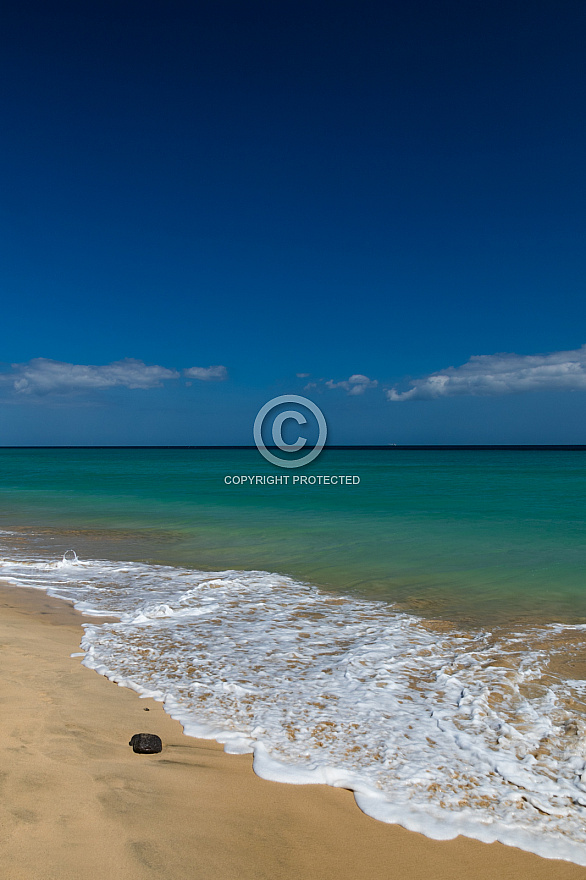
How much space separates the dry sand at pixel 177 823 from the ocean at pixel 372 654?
162 millimetres

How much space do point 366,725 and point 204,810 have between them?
5.07 ft

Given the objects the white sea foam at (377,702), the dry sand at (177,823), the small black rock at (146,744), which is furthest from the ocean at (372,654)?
the small black rock at (146,744)

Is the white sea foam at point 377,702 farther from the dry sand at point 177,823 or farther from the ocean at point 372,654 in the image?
the dry sand at point 177,823

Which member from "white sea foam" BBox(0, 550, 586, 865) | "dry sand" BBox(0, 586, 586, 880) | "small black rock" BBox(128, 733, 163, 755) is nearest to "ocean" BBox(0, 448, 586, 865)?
"white sea foam" BBox(0, 550, 586, 865)

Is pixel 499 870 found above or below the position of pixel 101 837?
below

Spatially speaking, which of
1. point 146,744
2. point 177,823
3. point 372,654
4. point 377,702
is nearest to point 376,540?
point 372,654

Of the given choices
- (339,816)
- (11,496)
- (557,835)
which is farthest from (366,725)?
(11,496)

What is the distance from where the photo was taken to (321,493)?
28062mm

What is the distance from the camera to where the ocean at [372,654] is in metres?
3.36

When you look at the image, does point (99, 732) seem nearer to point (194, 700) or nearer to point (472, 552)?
point (194, 700)

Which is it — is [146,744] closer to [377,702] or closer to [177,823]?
[177,823]

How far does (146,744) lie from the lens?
3.58m

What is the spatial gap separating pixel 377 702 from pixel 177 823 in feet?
6.98

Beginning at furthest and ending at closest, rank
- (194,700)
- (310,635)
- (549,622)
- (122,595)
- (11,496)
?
(11,496) → (122,595) → (549,622) → (310,635) → (194,700)
